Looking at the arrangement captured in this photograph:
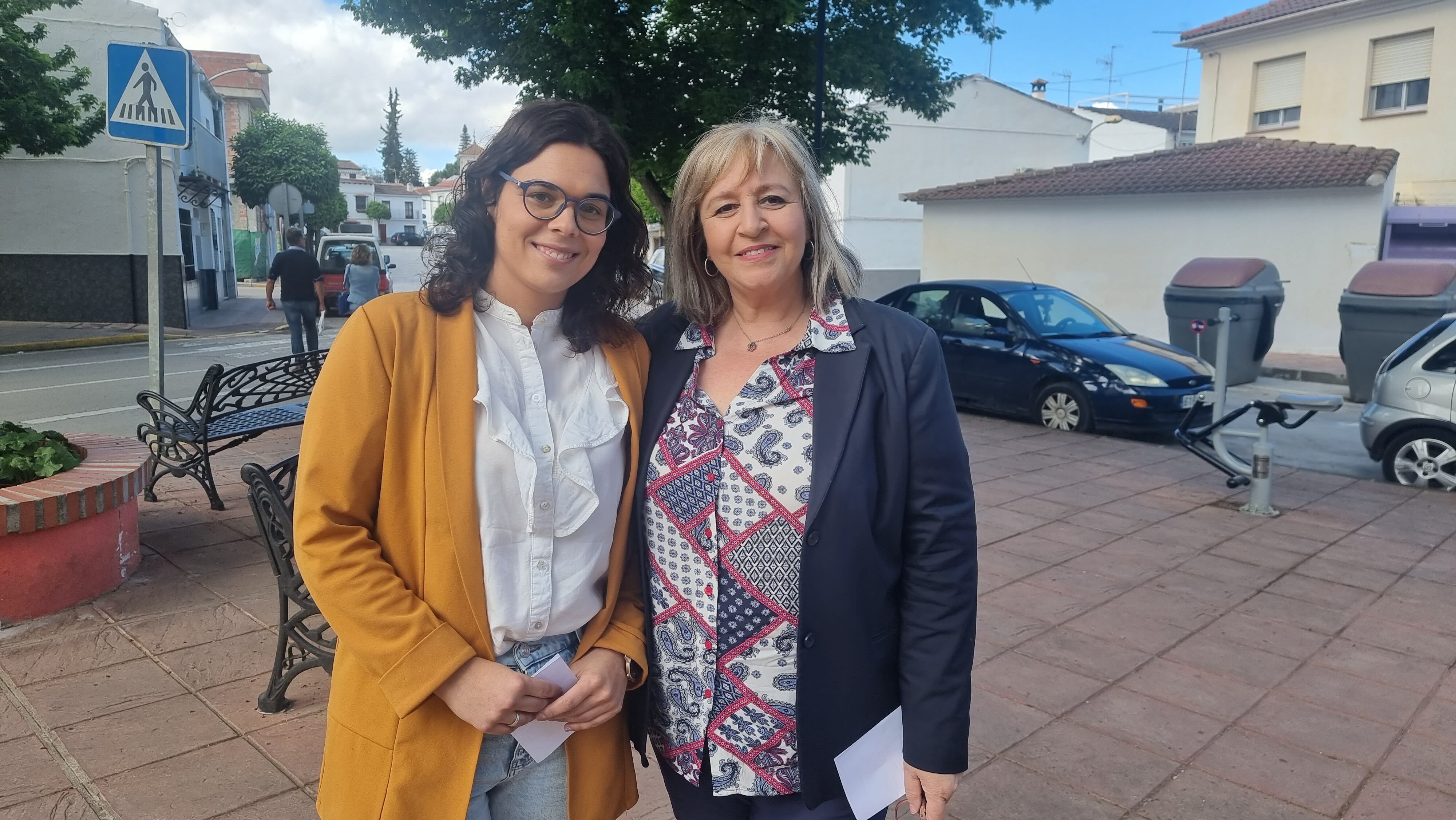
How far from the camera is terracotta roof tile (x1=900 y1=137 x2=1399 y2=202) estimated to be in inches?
677

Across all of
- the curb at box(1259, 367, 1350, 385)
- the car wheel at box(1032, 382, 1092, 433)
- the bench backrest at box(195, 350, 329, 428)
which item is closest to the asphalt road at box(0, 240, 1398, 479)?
the curb at box(1259, 367, 1350, 385)

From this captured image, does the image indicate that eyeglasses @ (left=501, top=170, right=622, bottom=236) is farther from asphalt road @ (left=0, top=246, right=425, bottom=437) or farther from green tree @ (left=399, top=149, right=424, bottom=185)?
green tree @ (left=399, top=149, right=424, bottom=185)

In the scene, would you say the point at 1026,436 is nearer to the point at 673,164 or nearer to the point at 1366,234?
the point at 673,164

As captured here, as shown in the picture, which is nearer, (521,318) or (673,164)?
(521,318)

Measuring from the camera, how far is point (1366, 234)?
667 inches

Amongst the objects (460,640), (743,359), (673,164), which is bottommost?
(460,640)

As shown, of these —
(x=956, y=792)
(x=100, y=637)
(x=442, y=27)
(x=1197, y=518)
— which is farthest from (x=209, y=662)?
(x=442, y=27)

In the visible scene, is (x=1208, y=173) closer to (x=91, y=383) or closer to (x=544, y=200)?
(x=91, y=383)

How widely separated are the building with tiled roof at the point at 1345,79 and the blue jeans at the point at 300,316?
2038 centimetres

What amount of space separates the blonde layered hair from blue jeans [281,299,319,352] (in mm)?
12421

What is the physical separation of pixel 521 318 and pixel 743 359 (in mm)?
430

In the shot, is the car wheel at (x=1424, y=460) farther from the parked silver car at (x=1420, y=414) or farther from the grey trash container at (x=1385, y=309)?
the grey trash container at (x=1385, y=309)

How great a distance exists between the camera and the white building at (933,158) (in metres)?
29.5

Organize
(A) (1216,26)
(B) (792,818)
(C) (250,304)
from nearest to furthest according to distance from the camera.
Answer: (B) (792,818) → (A) (1216,26) → (C) (250,304)
